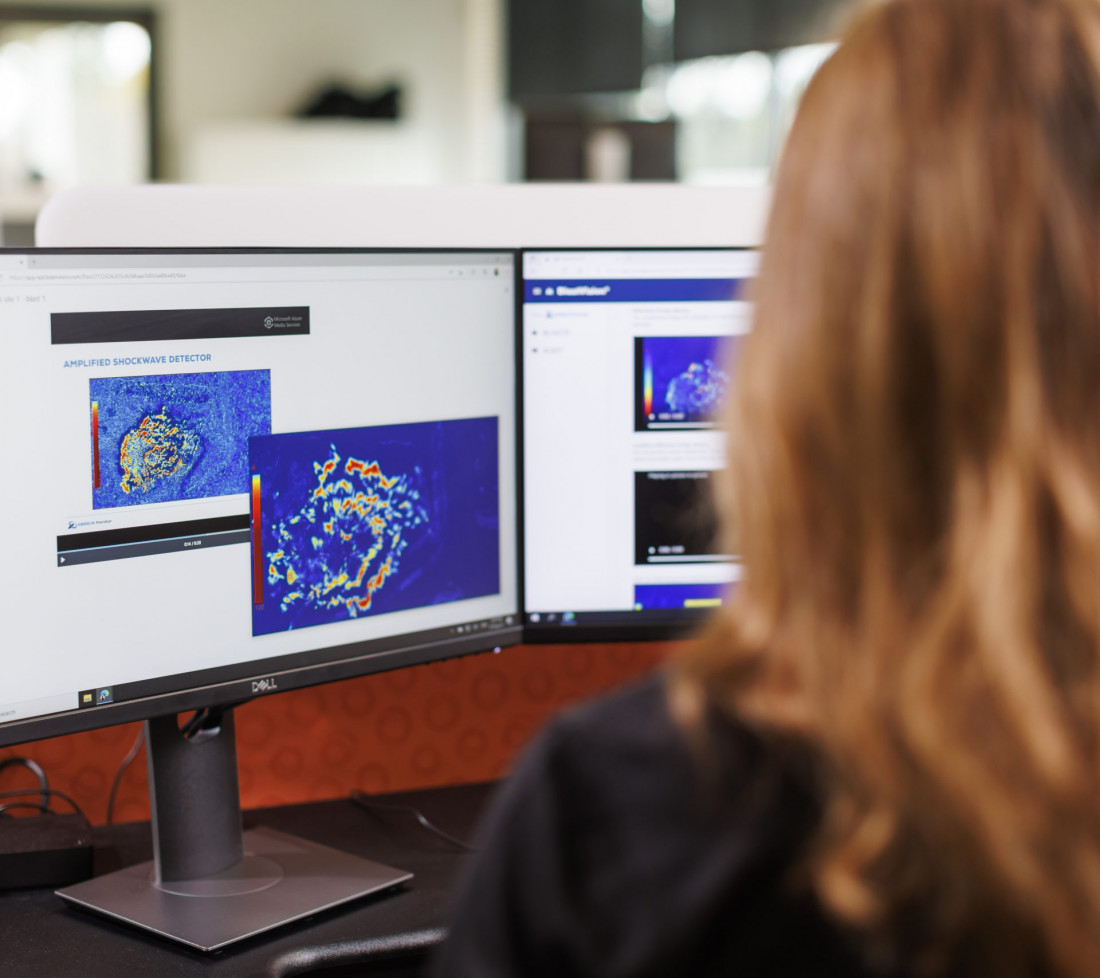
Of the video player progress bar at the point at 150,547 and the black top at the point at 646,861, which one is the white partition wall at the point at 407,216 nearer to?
the video player progress bar at the point at 150,547

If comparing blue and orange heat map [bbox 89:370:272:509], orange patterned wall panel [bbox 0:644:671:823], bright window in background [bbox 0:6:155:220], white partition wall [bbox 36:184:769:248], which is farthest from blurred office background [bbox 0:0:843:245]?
blue and orange heat map [bbox 89:370:272:509]

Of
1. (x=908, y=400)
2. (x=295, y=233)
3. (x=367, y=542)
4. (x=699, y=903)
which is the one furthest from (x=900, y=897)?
(x=295, y=233)

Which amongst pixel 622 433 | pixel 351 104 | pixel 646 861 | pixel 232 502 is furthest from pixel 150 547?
pixel 351 104

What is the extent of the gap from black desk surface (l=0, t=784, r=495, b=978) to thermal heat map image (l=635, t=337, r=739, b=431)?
408 mm

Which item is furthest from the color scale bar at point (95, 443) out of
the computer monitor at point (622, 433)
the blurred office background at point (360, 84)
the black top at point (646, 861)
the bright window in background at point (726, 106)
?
the bright window in background at point (726, 106)

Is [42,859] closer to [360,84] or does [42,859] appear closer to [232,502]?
[232,502]

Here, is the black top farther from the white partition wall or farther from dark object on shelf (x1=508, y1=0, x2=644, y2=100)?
dark object on shelf (x1=508, y1=0, x2=644, y2=100)

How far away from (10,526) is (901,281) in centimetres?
62

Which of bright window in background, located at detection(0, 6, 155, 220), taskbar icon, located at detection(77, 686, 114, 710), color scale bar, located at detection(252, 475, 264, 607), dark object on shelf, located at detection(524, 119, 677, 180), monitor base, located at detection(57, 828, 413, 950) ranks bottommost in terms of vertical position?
monitor base, located at detection(57, 828, 413, 950)

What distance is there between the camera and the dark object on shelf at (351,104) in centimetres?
600

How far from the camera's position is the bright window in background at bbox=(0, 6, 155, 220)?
17.6ft

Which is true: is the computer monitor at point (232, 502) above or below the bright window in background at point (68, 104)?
below

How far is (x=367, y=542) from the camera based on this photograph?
0.99 metres

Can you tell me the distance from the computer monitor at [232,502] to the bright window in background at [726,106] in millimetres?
4746
